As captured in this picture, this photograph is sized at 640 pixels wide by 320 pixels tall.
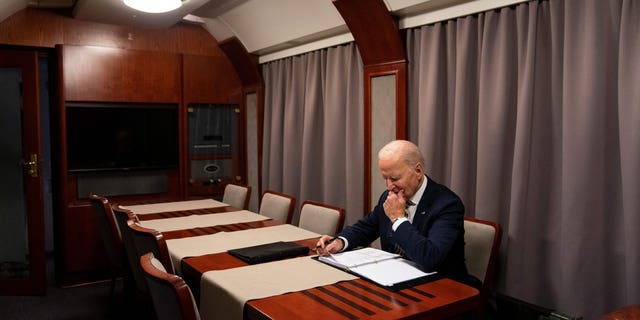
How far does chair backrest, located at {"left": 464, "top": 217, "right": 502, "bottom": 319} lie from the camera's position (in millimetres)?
2342

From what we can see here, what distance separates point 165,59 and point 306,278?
325cm

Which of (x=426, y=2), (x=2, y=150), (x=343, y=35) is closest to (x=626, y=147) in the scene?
(x=426, y=2)

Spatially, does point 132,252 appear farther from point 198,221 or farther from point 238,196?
point 238,196

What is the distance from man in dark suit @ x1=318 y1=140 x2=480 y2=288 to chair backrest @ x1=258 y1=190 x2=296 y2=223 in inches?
39.1

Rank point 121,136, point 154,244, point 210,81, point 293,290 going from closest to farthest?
1. point 293,290
2. point 154,244
3. point 121,136
4. point 210,81

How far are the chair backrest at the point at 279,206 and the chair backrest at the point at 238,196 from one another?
34cm

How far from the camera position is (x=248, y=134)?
16.5ft

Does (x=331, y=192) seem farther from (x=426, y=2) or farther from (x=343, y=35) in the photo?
(x=426, y=2)

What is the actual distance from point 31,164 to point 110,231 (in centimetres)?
132

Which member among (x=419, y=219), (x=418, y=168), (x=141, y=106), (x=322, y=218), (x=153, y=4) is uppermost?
(x=153, y=4)

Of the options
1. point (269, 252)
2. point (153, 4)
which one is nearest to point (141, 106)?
point (153, 4)

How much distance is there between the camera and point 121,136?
14.3 ft

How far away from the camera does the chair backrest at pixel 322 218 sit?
2799 millimetres

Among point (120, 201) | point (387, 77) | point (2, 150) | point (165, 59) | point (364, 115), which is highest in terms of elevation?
point (165, 59)
